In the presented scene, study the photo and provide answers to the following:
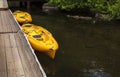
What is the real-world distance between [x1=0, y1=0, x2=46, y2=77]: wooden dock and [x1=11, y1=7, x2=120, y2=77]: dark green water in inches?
101

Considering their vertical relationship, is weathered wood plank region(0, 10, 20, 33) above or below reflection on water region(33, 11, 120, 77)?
above

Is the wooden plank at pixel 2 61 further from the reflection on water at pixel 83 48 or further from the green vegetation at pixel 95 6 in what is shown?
the green vegetation at pixel 95 6

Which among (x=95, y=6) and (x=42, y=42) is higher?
(x=42, y=42)

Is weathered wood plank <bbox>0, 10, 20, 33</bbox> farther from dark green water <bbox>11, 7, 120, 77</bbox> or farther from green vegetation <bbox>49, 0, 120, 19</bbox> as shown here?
green vegetation <bbox>49, 0, 120, 19</bbox>

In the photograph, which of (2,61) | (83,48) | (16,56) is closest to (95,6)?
(83,48)

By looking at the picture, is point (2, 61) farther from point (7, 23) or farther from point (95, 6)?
point (95, 6)

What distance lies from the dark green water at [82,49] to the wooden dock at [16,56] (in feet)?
8.41

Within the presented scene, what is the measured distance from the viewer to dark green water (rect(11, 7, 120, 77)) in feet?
60.1

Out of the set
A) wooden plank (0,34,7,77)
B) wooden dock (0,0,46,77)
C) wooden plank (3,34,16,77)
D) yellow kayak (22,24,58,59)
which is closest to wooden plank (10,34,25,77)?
wooden dock (0,0,46,77)

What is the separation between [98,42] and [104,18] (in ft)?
32.3

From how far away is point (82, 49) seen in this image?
22672 mm

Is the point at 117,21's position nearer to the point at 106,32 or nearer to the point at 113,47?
the point at 106,32

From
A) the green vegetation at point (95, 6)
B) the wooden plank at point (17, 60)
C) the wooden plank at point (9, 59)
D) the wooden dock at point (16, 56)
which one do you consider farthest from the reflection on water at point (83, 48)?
the wooden plank at point (9, 59)

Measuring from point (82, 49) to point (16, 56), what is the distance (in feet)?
30.7
